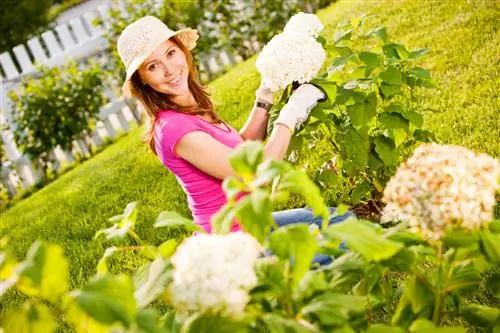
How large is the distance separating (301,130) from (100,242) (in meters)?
1.82

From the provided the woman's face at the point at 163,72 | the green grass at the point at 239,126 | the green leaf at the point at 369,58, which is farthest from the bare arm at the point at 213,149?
the green grass at the point at 239,126

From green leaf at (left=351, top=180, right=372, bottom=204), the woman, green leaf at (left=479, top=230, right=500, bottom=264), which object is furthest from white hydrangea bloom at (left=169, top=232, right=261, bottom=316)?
green leaf at (left=351, top=180, right=372, bottom=204)

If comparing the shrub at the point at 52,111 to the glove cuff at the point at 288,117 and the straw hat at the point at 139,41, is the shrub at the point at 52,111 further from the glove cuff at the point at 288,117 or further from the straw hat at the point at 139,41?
the glove cuff at the point at 288,117

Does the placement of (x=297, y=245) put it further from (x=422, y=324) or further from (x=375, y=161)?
(x=375, y=161)

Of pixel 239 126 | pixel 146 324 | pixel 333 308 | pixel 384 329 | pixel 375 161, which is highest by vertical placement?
pixel 146 324

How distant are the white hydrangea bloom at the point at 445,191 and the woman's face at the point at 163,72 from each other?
1.43 m

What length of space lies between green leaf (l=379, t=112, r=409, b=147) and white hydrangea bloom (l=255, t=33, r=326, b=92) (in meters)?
0.43

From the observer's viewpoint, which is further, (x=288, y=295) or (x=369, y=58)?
(x=369, y=58)

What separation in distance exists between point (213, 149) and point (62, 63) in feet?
20.4

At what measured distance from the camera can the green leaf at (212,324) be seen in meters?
1.25

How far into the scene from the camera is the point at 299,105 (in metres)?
2.48

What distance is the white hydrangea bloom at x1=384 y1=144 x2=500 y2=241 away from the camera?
1322 millimetres

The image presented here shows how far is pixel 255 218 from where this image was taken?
1.26 m

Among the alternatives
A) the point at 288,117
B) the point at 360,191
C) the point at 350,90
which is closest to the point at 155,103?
the point at 288,117
